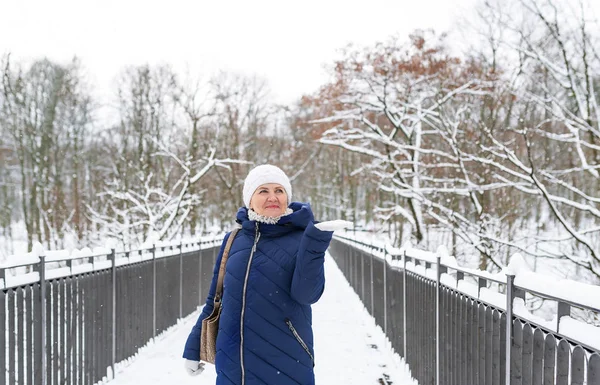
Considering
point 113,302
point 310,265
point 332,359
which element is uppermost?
point 310,265

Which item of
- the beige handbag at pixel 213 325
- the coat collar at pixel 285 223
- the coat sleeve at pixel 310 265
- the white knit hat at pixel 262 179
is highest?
the white knit hat at pixel 262 179

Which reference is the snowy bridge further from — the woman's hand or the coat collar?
the woman's hand

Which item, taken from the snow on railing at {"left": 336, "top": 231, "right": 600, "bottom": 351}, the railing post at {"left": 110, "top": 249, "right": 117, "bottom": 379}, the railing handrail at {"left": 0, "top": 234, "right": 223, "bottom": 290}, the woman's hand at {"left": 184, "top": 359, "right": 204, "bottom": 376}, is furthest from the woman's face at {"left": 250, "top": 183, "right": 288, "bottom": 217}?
the railing post at {"left": 110, "top": 249, "right": 117, "bottom": 379}

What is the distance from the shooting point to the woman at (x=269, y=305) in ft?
8.48

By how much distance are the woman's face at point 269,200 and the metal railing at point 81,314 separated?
1.94 meters

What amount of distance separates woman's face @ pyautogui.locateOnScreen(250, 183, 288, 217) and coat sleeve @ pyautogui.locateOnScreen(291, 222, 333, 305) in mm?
309

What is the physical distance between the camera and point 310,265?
2465 mm

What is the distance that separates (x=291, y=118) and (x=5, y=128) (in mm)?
23977

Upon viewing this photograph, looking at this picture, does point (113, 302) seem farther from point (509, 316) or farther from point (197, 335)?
point (509, 316)

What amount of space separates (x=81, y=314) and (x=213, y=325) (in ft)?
8.26

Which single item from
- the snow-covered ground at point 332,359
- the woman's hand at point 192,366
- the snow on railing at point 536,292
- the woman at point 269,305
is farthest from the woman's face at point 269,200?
the snow-covered ground at point 332,359

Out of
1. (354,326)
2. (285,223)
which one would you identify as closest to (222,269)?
(285,223)

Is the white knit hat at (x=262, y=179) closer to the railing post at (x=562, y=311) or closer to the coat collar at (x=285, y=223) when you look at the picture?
the coat collar at (x=285, y=223)

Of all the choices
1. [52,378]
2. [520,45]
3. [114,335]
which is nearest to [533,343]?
[52,378]
